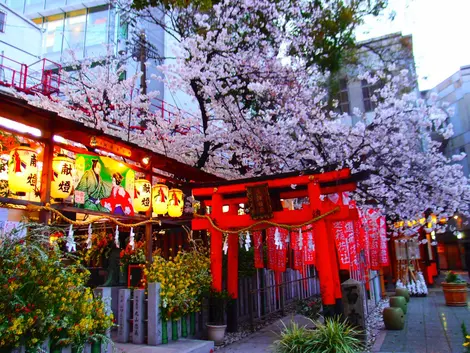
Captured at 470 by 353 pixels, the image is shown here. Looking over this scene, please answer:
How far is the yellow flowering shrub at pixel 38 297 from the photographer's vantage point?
15.6 ft

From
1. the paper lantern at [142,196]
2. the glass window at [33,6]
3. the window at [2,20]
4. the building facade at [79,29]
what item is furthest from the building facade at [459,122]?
the window at [2,20]

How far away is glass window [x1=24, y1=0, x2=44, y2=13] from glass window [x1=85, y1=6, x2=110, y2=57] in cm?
390

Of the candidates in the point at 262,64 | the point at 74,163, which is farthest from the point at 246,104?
the point at 74,163

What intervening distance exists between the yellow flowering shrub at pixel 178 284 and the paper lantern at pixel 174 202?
147 cm

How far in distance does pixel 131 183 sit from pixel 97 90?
23.3ft

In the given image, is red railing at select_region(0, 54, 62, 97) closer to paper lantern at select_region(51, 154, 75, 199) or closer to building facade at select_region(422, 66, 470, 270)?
paper lantern at select_region(51, 154, 75, 199)

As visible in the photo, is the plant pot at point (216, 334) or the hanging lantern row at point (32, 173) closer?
the hanging lantern row at point (32, 173)

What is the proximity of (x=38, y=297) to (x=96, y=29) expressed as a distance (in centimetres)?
2467

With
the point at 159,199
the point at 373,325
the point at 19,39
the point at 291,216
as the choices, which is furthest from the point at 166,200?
the point at 19,39

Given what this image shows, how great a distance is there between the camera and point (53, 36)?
26500 mm

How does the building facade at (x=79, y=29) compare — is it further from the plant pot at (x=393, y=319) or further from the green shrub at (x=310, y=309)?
the plant pot at (x=393, y=319)

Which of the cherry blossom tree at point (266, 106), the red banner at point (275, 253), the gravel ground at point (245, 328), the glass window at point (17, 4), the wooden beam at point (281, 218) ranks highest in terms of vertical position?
the glass window at point (17, 4)

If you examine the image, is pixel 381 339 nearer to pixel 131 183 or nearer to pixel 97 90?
pixel 131 183

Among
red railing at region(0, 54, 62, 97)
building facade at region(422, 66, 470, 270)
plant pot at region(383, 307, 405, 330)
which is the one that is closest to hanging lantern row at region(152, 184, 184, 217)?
plant pot at region(383, 307, 405, 330)
